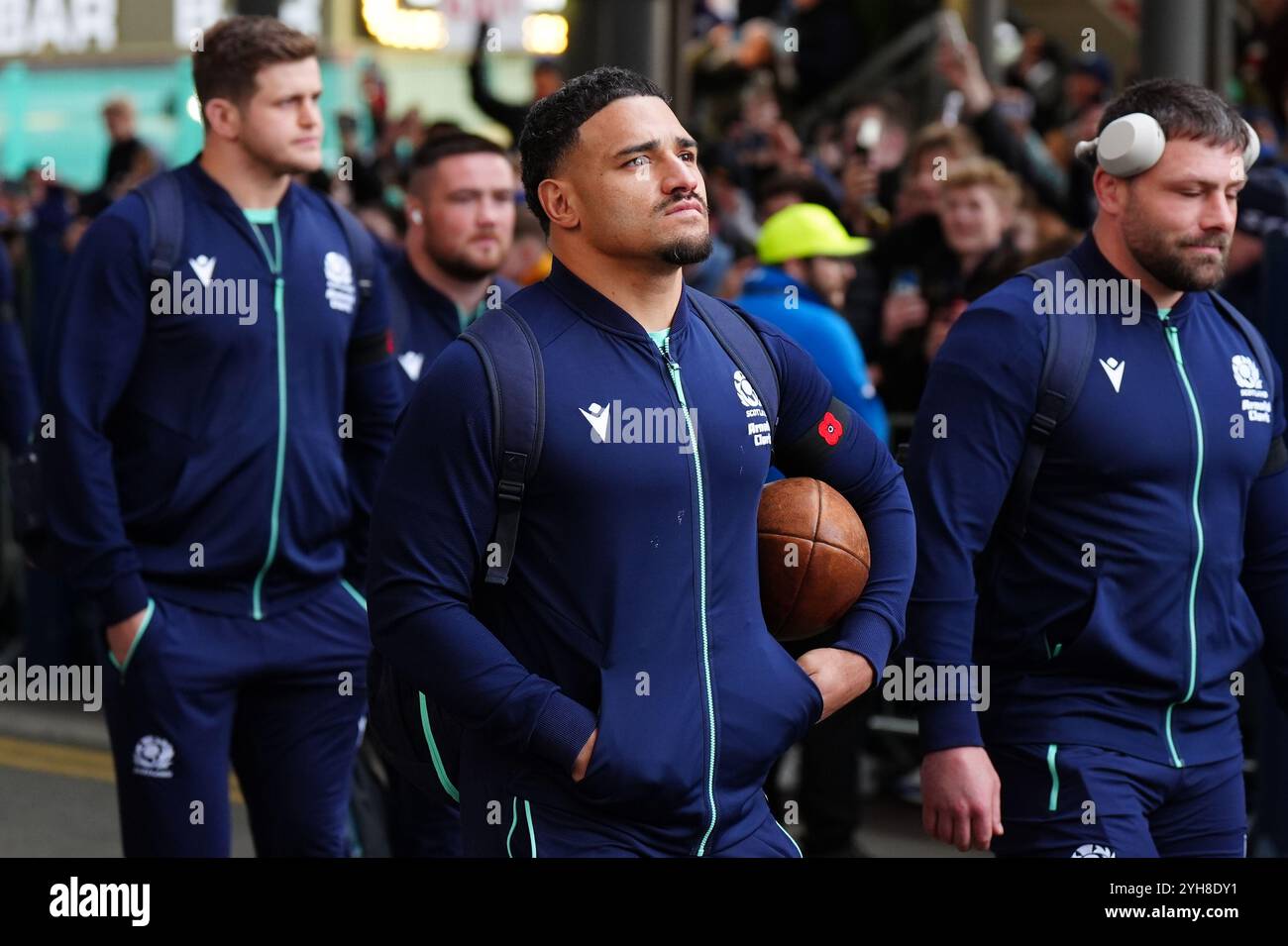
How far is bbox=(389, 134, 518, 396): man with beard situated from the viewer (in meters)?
6.93

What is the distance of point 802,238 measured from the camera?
799 cm

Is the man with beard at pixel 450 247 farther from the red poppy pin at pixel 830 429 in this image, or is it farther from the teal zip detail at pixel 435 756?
the teal zip detail at pixel 435 756

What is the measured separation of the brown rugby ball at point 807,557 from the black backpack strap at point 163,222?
6.56 feet

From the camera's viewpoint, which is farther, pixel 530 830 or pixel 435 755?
pixel 435 755

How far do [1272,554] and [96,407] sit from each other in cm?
295

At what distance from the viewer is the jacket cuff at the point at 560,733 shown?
373cm

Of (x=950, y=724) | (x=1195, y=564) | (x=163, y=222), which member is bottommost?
(x=950, y=724)

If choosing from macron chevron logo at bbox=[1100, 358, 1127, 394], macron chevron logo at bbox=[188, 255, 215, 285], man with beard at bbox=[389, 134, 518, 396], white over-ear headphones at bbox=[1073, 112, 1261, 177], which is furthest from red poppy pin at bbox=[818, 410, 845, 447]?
man with beard at bbox=[389, 134, 518, 396]

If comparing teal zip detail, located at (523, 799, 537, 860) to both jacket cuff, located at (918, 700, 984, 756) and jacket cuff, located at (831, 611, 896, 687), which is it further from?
jacket cuff, located at (918, 700, 984, 756)

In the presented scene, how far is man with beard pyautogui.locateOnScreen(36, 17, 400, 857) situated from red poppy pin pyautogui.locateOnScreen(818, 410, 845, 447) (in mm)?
1863

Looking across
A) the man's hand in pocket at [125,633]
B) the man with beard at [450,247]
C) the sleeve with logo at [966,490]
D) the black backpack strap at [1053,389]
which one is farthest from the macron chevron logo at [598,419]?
the man with beard at [450,247]

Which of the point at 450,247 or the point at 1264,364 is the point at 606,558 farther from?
the point at 450,247

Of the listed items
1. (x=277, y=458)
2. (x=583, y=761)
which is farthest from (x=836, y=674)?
(x=277, y=458)
